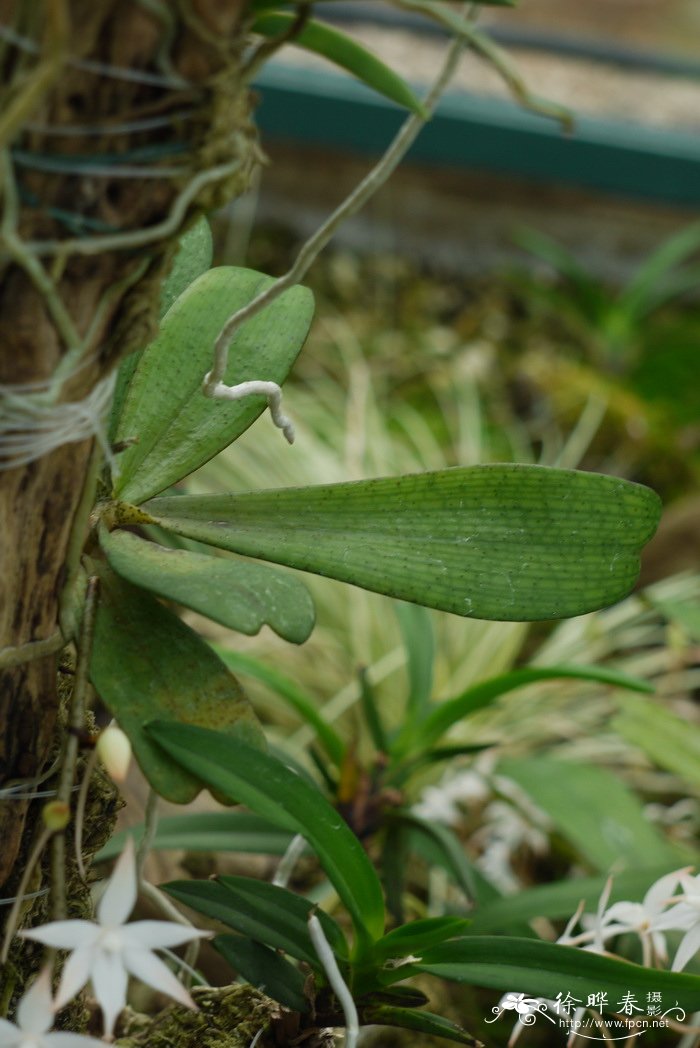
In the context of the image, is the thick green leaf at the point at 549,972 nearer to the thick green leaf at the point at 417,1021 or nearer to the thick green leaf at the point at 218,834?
the thick green leaf at the point at 417,1021

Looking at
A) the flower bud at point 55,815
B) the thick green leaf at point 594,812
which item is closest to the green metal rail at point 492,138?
the thick green leaf at point 594,812

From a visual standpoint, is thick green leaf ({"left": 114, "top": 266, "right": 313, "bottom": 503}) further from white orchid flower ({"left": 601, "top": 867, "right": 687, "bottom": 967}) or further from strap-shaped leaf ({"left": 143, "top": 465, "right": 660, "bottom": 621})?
white orchid flower ({"left": 601, "top": 867, "right": 687, "bottom": 967})

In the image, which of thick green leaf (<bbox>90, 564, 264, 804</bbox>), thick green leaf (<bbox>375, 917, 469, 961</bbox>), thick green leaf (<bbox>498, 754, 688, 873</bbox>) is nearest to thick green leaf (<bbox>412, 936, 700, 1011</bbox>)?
thick green leaf (<bbox>375, 917, 469, 961</bbox>)

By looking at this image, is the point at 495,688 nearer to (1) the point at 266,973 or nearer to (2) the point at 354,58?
(1) the point at 266,973

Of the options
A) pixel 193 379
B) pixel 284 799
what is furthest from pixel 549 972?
pixel 193 379

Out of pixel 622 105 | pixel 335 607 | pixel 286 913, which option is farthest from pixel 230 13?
pixel 622 105

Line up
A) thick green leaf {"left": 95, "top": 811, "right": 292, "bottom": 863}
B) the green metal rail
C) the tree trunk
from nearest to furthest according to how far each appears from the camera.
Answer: the tree trunk < thick green leaf {"left": 95, "top": 811, "right": 292, "bottom": 863} < the green metal rail
